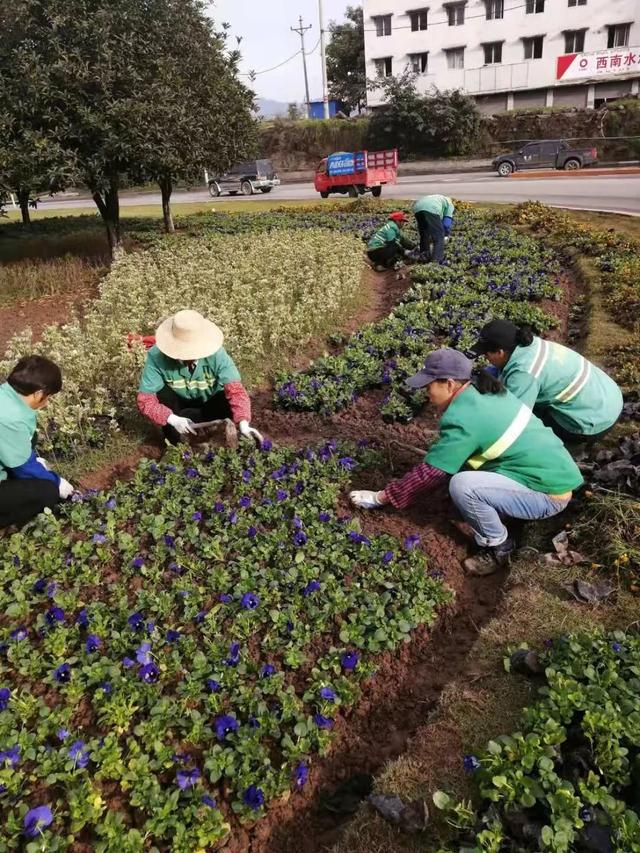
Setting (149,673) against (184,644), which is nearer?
(149,673)

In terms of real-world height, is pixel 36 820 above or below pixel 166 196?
below

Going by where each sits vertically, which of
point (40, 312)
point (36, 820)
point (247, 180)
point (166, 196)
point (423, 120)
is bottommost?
point (36, 820)

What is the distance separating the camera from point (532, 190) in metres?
20.4

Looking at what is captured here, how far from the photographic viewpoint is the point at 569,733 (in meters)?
2.45

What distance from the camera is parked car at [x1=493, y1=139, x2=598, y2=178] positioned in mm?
26594

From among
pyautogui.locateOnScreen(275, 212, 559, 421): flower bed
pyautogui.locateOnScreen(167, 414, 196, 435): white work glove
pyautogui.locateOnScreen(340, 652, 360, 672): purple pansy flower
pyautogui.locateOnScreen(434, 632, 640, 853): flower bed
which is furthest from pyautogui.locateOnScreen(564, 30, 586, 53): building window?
→ pyautogui.locateOnScreen(340, 652, 360, 672): purple pansy flower

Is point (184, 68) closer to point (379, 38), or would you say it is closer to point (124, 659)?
point (124, 659)

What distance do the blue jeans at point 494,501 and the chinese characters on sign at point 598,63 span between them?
41.1 meters

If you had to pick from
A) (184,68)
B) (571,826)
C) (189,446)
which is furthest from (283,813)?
(184,68)

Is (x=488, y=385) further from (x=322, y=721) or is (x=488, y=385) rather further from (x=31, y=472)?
(x=31, y=472)

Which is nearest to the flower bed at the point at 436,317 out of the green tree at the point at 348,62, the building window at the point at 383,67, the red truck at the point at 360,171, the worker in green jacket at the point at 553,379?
the worker in green jacket at the point at 553,379

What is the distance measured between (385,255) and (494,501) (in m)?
8.89

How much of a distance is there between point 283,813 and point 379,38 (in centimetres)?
4602

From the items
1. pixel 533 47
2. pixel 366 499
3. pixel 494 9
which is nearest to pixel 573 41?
pixel 533 47
